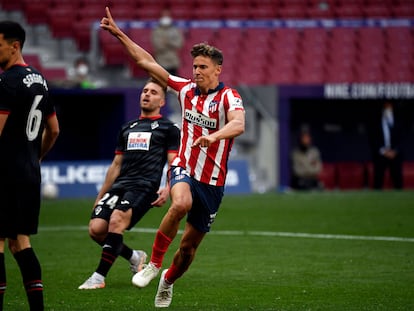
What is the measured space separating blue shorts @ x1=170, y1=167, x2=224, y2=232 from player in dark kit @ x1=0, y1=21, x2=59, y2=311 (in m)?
1.48

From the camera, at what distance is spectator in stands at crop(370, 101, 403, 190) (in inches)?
891

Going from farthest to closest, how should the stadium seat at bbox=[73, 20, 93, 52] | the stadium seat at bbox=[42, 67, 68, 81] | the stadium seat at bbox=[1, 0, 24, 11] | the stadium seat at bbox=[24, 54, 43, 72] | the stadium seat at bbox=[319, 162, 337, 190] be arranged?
the stadium seat at bbox=[1, 0, 24, 11], the stadium seat at bbox=[73, 20, 93, 52], the stadium seat at bbox=[319, 162, 337, 190], the stadium seat at bbox=[42, 67, 68, 81], the stadium seat at bbox=[24, 54, 43, 72]

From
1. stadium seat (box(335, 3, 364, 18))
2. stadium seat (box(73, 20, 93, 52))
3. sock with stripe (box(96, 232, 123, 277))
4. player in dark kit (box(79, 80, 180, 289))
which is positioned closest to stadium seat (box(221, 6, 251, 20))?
stadium seat (box(335, 3, 364, 18))

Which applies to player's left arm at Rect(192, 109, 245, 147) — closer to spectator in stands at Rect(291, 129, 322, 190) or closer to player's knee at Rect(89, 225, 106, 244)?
player's knee at Rect(89, 225, 106, 244)

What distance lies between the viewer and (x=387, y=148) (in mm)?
22656

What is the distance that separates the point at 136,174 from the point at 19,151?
2997mm

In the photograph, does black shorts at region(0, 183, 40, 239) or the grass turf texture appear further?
the grass turf texture

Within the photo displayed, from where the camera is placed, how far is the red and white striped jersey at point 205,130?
27.1 ft

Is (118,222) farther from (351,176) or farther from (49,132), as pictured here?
(351,176)

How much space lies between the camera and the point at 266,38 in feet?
84.0

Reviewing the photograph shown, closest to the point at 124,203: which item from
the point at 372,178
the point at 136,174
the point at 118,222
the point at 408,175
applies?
the point at 118,222

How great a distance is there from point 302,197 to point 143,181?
10663 mm

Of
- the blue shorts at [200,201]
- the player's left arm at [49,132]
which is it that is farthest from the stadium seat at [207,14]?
the player's left arm at [49,132]

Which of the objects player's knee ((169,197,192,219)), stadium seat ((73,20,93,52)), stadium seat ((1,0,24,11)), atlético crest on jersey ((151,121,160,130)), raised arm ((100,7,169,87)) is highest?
stadium seat ((1,0,24,11))
